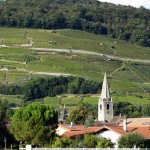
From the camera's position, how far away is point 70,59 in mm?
153125

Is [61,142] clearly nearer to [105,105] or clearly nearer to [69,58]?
[105,105]

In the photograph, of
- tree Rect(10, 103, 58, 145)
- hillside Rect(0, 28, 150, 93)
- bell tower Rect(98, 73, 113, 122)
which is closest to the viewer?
tree Rect(10, 103, 58, 145)

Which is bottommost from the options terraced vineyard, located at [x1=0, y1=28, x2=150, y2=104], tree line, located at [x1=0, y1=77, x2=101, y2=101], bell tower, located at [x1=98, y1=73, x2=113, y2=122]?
bell tower, located at [x1=98, y1=73, x2=113, y2=122]

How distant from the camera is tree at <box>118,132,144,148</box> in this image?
6675 cm

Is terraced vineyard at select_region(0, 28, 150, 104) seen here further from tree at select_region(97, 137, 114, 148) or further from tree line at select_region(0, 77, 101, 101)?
tree at select_region(97, 137, 114, 148)

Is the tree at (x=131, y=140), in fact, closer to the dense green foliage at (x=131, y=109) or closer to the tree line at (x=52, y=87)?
the dense green foliage at (x=131, y=109)

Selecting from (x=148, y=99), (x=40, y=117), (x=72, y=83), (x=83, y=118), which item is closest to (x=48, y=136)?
(x=40, y=117)

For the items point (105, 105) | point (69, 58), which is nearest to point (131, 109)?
point (105, 105)

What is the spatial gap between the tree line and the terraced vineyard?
7.29ft

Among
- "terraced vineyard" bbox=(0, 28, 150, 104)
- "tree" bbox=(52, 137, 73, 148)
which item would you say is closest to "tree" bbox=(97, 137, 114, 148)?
"tree" bbox=(52, 137, 73, 148)

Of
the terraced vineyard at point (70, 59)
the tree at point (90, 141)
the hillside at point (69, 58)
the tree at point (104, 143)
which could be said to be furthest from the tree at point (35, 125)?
the hillside at point (69, 58)

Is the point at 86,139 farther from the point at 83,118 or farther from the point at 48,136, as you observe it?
the point at 83,118

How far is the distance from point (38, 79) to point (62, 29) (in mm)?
58128

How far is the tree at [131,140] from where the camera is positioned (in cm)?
6675
